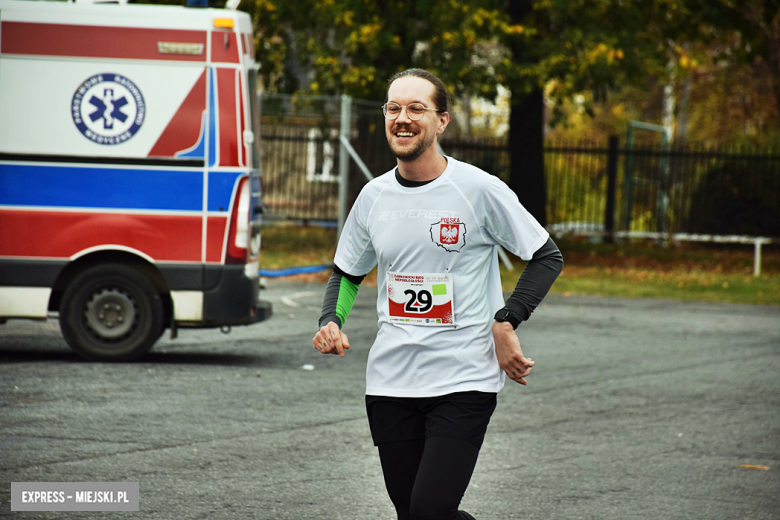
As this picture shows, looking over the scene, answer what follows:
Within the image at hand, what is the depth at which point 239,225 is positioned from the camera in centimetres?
855

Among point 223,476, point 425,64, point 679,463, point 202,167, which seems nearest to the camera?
point 223,476

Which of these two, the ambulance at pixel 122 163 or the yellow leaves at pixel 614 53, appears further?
the yellow leaves at pixel 614 53

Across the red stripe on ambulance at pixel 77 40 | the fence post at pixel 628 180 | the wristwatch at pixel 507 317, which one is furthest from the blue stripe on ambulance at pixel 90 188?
the fence post at pixel 628 180

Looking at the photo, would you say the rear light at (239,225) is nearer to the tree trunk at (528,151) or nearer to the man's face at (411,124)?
the man's face at (411,124)

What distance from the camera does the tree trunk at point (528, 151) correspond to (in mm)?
21625

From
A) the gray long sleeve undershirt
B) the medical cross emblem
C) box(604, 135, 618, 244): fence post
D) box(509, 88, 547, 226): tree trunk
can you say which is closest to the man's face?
the gray long sleeve undershirt

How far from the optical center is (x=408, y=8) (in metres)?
19.1

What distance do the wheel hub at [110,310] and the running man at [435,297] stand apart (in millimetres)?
5373

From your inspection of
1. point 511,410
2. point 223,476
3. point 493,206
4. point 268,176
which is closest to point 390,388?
point 493,206

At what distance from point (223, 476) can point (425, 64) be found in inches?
565

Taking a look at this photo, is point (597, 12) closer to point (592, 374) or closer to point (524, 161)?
point (524, 161)

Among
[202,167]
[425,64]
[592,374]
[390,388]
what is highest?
[425,64]

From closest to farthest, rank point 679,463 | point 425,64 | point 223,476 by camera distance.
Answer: point 223,476 < point 679,463 < point 425,64

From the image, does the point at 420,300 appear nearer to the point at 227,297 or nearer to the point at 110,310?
the point at 227,297
